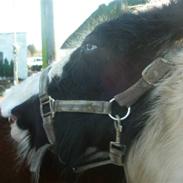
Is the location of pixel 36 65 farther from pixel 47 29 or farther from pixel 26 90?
pixel 26 90

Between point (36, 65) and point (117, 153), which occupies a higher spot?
point (36, 65)

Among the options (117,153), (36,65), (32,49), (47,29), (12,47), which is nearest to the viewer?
(117,153)

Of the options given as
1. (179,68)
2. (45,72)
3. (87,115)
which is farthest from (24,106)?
(179,68)

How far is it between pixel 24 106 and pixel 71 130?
24 centimetres

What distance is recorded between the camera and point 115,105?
1639 mm

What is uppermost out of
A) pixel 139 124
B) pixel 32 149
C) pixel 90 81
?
pixel 90 81

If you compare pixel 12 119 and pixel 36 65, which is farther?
pixel 36 65

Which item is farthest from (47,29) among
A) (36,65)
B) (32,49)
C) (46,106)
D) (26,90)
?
(32,49)

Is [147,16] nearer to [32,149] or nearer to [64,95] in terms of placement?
[64,95]

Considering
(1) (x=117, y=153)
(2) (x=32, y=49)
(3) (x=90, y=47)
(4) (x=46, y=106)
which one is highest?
(2) (x=32, y=49)

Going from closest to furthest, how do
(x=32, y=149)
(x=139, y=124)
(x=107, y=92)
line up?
1. (x=139, y=124)
2. (x=107, y=92)
3. (x=32, y=149)

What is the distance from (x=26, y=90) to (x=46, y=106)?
5.9 inches

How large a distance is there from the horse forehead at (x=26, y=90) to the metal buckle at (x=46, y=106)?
0.21ft

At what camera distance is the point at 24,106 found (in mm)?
1852
